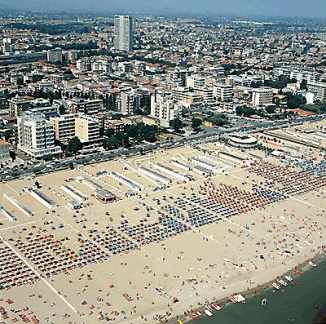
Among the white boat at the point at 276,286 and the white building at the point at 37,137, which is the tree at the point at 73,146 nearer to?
the white building at the point at 37,137

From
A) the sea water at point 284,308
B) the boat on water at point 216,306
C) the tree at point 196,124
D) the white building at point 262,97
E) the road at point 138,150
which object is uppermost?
the white building at point 262,97

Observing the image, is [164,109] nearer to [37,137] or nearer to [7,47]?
[37,137]

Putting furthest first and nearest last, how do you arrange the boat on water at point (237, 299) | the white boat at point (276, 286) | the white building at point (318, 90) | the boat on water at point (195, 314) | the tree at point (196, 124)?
the white building at point (318, 90), the tree at point (196, 124), the white boat at point (276, 286), the boat on water at point (237, 299), the boat on water at point (195, 314)

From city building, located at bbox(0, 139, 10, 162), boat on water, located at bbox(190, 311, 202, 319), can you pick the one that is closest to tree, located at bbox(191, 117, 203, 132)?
city building, located at bbox(0, 139, 10, 162)

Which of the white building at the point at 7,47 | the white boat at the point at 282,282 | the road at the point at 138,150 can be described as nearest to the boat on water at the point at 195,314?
the white boat at the point at 282,282

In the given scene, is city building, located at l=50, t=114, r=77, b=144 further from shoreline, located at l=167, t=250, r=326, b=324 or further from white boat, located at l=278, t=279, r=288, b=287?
white boat, located at l=278, t=279, r=288, b=287

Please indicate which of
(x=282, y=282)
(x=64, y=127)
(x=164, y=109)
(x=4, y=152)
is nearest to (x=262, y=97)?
(x=164, y=109)
